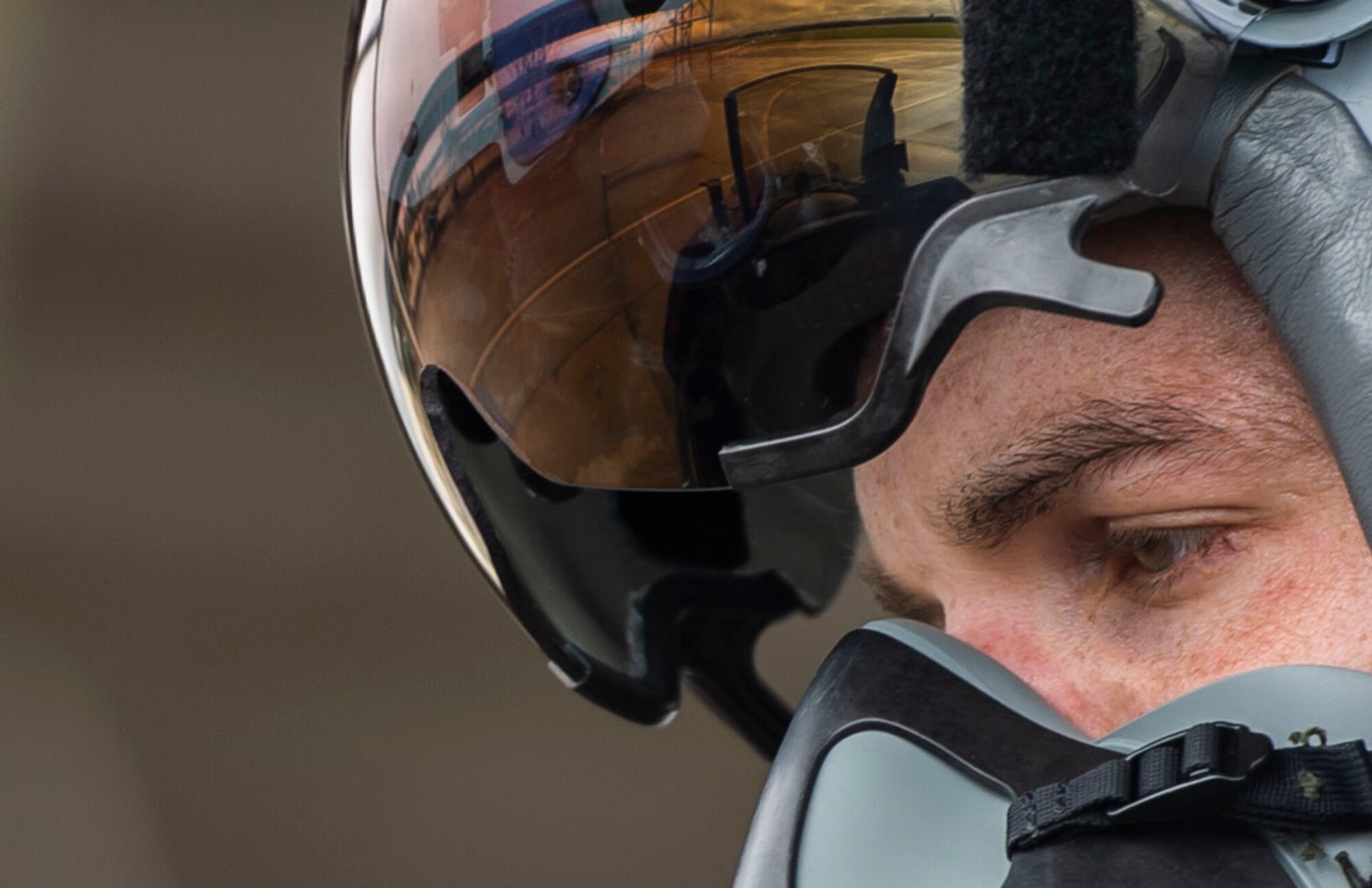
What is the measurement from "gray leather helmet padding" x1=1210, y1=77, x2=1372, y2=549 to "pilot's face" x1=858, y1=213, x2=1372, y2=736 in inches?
3.1

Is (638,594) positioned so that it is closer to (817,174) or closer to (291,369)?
(817,174)

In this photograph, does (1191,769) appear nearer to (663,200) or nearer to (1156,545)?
(1156,545)

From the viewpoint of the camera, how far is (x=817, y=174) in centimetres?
90

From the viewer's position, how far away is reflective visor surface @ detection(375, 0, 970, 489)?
35.0 inches

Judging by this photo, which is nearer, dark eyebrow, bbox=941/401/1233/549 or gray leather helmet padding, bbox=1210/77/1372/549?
gray leather helmet padding, bbox=1210/77/1372/549

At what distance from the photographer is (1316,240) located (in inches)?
31.3

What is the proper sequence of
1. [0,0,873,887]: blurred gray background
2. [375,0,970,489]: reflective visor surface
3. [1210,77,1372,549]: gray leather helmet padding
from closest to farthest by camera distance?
1. [1210,77,1372,549]: gray leather helmet padding
2. [375,0,970,489]: reflective visor surface
3. [0,0,873,887]: blurred gray background

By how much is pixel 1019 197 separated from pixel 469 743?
2970mm

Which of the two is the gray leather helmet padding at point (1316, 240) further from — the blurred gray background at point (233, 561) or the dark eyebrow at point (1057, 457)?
the blurred gray background at point (233, 561)

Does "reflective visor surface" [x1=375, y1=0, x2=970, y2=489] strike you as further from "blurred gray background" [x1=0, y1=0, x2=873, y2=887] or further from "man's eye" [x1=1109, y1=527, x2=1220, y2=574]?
"blurred gray background" [x1=0, y1=0, x2=873, y2=887]

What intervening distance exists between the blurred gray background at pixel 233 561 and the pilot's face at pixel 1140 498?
7.78ft

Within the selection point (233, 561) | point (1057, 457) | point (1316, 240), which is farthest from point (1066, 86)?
point (233, 561)

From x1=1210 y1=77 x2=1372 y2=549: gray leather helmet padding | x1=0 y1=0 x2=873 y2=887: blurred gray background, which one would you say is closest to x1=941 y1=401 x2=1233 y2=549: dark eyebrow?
x1=1210 y1=77 x2=1372 y2=549: gray leather helmet padding

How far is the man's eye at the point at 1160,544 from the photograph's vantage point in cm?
96
